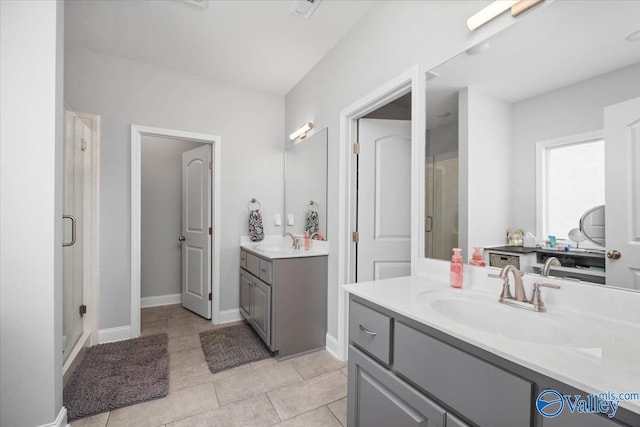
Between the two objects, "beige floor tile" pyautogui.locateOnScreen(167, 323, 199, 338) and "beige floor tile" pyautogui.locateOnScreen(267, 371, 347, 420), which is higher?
"beige floor tile" pyautogui.locateOnScreen(267, 371, 347, 420)

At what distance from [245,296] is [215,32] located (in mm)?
2392

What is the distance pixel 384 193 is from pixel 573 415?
71.3 inches

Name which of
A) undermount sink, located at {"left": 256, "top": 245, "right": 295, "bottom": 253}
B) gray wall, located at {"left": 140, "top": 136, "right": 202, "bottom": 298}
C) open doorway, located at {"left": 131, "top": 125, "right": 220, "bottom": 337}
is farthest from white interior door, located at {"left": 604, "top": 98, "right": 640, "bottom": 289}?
gray wall, located at {"left": 140, "top": 136, "right": 202, "bottom": 298}

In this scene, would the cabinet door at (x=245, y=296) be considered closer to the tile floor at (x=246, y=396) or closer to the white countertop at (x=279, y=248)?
the white countertop at (x=279, y=248)

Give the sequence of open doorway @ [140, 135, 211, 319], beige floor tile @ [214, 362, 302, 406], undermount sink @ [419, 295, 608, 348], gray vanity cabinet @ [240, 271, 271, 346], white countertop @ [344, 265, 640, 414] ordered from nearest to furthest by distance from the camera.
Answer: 1. white countertop @ [344, 265, 640, 414]
2. undermount sink @ [419, 295, 608, 348]
3. beige floor tile @ [214, 362, 302, 406]
4. gray vanity cabinet @ [240, 271, 271, 346]
5. open doorway @ [140, 135, 211, 319]

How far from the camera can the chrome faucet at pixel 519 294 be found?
1.00m

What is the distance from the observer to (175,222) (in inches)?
149

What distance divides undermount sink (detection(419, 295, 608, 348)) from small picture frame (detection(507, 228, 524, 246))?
0.87 ft

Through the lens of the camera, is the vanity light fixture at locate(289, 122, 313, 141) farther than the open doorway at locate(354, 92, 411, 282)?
Yes

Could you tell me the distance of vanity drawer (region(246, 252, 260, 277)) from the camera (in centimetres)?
256

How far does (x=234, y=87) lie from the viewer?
3.20 meters

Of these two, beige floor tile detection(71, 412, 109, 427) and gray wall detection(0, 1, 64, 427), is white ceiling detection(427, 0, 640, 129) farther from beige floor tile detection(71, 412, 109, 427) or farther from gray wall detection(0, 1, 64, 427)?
beige floor tile detection(71, 412, 109, 427)

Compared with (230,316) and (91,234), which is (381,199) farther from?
(91,234)

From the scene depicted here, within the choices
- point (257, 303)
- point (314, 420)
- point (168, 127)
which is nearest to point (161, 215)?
point (168, 127)
